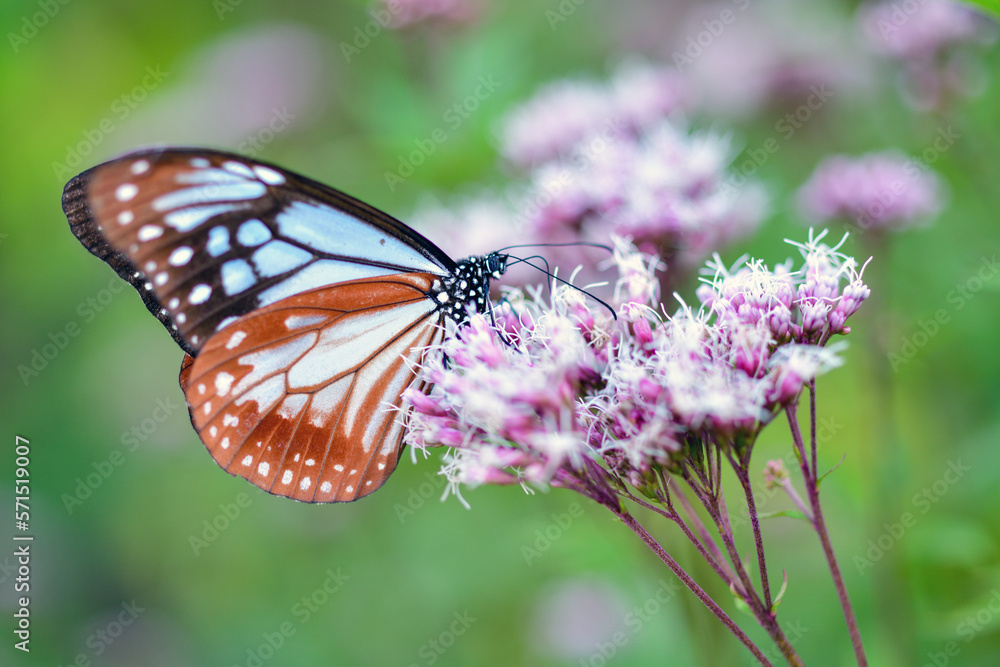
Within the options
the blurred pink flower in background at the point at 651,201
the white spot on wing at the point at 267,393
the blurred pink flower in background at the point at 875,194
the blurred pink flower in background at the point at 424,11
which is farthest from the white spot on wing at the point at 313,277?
the blurred pink flower in background at the point at 875,194

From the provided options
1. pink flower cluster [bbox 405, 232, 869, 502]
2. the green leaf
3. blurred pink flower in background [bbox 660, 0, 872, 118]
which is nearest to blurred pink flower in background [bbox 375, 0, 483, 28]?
blurred pink flower in background [bbox 660, 0, 872, 118]

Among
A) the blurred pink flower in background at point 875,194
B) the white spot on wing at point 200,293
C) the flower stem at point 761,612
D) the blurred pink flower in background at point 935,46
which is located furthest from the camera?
the blurred pink flower in background at point 935,46

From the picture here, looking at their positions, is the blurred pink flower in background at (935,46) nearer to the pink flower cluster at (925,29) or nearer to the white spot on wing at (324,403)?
the pink flower cluster at (925,29)

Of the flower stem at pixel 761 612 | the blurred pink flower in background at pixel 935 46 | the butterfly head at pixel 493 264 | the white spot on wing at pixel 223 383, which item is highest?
the blurred pink flower in background at pixel 935 46

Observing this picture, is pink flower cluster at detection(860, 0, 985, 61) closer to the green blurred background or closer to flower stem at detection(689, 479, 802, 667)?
the green blurred background

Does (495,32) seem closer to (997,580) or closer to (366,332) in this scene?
(366,332)
